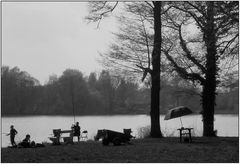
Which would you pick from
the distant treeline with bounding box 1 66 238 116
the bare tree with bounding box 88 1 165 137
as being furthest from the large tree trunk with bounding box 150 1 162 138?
the distant treeline with bounding box 1 66 238 116

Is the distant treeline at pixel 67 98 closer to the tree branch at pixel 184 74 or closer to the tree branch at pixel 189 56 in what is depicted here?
the tree branch at pixel 184 74

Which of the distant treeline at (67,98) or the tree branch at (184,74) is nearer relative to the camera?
the tree branch at (184,74)

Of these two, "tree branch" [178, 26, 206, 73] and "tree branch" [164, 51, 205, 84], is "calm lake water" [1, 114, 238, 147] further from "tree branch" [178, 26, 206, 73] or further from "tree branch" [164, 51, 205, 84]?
"tree branch" [178, 26, 206, 73]

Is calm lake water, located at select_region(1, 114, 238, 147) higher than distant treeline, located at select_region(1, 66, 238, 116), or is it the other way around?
distant treeline, located at select_region(1, 66, 238, 116)

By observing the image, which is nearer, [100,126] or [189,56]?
[189,56]

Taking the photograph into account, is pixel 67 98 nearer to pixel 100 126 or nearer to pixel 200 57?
pixel 100 126

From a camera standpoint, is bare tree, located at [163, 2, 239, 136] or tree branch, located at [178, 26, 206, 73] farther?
tree branch, located at [178, 26, 206, 73]

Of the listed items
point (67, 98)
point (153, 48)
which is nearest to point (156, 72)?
point (153, 48)

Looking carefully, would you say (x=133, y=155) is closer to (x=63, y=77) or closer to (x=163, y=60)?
(x=163, y=60)

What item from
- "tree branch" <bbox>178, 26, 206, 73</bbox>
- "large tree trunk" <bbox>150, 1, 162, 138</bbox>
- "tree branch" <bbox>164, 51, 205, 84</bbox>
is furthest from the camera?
"tree branch" <bbox>164, 51, 205, 84</bbox>

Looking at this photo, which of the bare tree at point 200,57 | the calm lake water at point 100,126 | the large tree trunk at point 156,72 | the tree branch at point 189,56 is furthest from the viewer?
the calm lake water at point 100,126

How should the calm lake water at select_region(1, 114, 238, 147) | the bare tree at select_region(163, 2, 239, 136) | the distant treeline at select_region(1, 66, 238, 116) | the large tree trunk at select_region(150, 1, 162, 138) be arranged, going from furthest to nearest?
the distant treeline at select_region(1, 66, 238, 116), the calm lake water at select_region(1, 114, 238, 147), the large tree trunk at select_region(150, 1, 162, 138), the bare tree at select_region(163, 2, 239, 136)

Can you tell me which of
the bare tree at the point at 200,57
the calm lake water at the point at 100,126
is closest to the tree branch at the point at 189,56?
the bare tree at the point at 200,57

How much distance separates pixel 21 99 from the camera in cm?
7312
